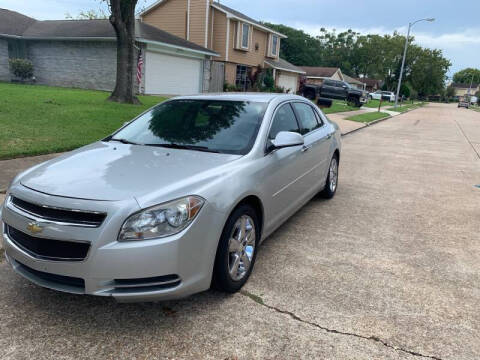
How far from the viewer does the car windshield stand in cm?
387

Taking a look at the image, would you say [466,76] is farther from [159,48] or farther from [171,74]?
[159,48]

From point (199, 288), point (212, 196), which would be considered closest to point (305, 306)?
point (199, 288)

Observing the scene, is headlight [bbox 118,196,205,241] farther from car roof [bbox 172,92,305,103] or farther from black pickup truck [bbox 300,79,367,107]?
black pickup truck [bbox 300,79,367,107]

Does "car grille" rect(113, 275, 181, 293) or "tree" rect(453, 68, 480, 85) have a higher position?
"tree" rect(453, 68, 480, 85)

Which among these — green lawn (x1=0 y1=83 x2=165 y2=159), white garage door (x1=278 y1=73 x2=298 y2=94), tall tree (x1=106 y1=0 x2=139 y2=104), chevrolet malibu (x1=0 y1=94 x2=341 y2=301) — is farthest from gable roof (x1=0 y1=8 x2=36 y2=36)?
chevrolet malibu (x1=0 y1=94 x2=341 y2=301)

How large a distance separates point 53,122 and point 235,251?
8.86m

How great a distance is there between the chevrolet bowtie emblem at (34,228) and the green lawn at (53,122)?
5194 millimetres

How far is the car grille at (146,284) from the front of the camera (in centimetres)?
268

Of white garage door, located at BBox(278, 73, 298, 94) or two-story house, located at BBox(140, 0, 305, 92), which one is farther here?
white garage door, located at BBox(278, 73, 298, 94)

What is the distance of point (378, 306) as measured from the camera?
10.9 ft

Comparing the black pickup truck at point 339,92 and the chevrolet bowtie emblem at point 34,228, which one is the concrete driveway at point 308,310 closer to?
the chevrolet bowtie emblem at point 34,228

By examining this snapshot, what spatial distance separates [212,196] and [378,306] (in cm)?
164

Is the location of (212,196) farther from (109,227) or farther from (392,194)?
(392,194)

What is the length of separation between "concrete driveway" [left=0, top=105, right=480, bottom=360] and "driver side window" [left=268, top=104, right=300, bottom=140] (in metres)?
1.23
